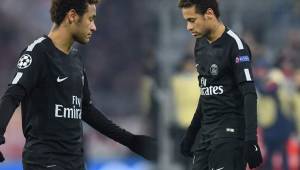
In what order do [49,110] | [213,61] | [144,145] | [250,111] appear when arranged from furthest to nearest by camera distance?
[213,61], [250,111], [144,145], [49,110]

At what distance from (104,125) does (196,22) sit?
101 cm

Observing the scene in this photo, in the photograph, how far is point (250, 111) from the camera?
568 cm

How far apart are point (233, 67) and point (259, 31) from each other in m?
6.42

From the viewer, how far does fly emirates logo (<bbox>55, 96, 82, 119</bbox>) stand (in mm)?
4945

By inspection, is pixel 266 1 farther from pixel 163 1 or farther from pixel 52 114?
pixel 52 114

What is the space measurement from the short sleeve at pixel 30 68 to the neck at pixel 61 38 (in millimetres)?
160

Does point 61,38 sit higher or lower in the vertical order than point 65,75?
higher

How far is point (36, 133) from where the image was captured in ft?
16.1

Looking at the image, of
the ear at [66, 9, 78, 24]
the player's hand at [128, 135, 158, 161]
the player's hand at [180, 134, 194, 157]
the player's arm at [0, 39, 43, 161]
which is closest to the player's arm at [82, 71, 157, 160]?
the player's hand at [128, 135, 158, 161]

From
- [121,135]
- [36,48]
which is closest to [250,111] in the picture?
[121,135]

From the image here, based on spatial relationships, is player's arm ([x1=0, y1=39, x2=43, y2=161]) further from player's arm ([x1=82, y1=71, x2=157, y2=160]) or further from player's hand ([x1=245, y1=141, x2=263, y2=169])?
player's hand ([x1=245, y1=141, x2=263, y2=169])

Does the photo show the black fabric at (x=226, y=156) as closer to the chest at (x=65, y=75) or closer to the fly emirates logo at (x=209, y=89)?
the fly emirates logo at (x=209, y=89)

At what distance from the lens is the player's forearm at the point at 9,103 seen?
4.65 meters

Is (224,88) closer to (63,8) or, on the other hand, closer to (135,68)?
(63,8)
